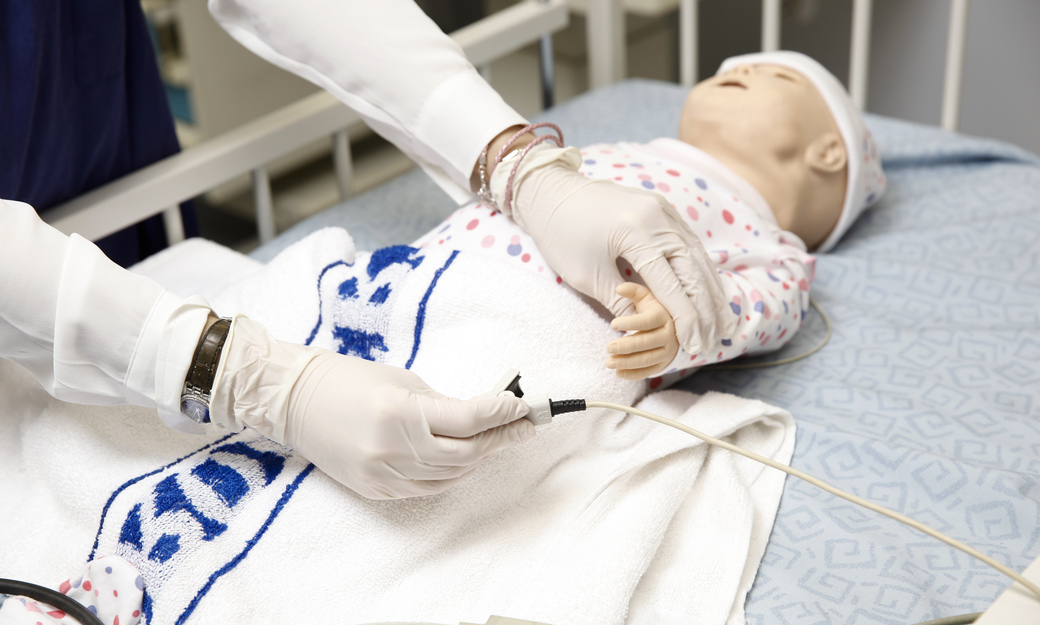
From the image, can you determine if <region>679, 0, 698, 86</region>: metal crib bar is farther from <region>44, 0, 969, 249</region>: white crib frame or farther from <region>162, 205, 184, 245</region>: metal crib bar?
<region>162, 205, 184, 245</region>: metal crib bar

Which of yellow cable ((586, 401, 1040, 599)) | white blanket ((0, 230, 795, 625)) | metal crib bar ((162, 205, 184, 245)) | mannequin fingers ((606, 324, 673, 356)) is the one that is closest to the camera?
yellow cable ((586, 401, 1040, 599))

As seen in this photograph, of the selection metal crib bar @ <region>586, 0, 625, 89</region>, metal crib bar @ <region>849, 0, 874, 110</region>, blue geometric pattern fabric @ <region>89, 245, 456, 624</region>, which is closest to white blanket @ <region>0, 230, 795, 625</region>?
blue geometric pattern fabric @ <region>89, 245, 456, 624</region>

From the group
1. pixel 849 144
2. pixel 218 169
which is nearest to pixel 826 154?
pixel 849 144

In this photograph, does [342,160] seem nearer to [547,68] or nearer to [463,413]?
[547,68]

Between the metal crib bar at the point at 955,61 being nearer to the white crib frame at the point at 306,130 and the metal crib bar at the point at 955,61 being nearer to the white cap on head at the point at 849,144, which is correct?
the white crib frame at the point at 306,130

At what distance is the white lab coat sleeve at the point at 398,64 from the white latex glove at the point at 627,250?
0.42ft

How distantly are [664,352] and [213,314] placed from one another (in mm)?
418

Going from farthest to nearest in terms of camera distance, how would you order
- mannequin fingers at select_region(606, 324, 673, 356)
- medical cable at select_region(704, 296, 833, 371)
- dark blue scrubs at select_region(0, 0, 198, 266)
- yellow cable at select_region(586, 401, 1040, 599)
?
medical cable at select_region(704, 296, 833, 371), dark blue scrubs at select_region(0, 0, 198, 266), mannequin fingers at select_region(606, 324, 673, 356), yellow cable at select_region(586, 401, 1040, 599)

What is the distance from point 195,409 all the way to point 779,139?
81 cm

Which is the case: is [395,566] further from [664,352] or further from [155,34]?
[155,34]

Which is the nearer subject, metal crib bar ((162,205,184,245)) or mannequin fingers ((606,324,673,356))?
mannequin fingers ((606,324,673,356))

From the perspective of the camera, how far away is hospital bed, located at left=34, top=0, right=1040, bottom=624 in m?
0.73

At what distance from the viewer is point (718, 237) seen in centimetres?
101

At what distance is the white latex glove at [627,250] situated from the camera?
2.66ft
